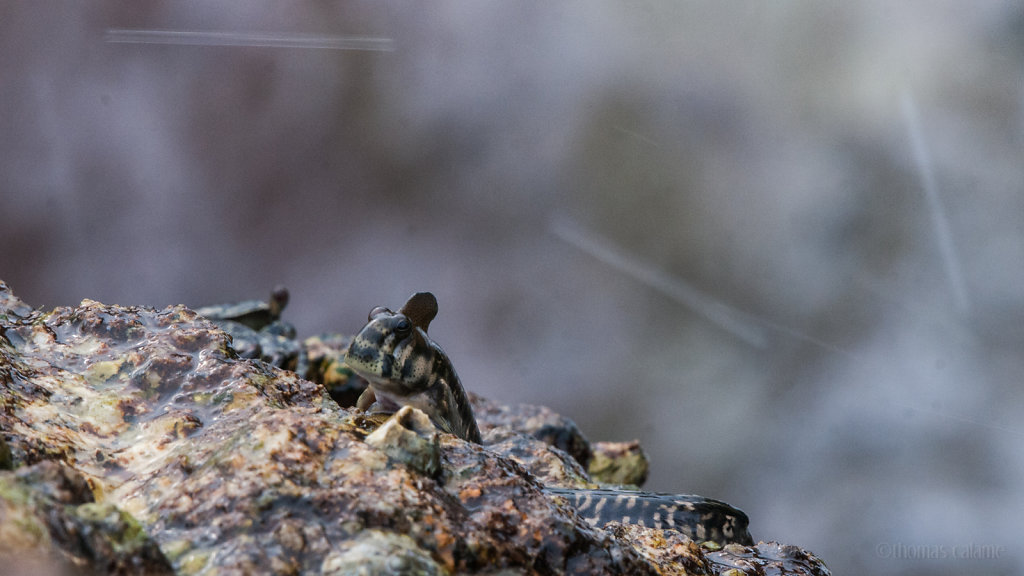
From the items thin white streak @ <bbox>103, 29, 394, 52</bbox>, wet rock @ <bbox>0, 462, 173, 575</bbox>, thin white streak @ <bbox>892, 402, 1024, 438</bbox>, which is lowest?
wet rock @ <bbox>0, 462, 173, 575</bbox>

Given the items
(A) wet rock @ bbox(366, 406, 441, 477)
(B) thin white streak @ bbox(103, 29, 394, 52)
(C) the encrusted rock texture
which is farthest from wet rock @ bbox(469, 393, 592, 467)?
(B) thin white streak @ bbox(103, 29, 394, 52)

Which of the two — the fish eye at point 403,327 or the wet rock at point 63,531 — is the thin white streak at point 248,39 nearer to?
the fish eye at point 403,327

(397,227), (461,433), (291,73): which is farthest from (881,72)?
(461,433)

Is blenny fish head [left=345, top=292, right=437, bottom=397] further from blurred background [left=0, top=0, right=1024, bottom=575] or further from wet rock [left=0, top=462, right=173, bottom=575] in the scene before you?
blurred background [left=0, top=0, right=1024, bottom=575]

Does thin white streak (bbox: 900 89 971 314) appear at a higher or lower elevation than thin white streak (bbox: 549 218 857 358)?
higher

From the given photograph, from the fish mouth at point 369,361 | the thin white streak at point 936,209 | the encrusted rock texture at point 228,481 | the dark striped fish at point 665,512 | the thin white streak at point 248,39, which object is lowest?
the encrusted rock texture at point 228,481

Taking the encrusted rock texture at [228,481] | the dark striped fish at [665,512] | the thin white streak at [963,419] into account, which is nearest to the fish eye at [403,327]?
the encrusted rock texture at [228,481]
